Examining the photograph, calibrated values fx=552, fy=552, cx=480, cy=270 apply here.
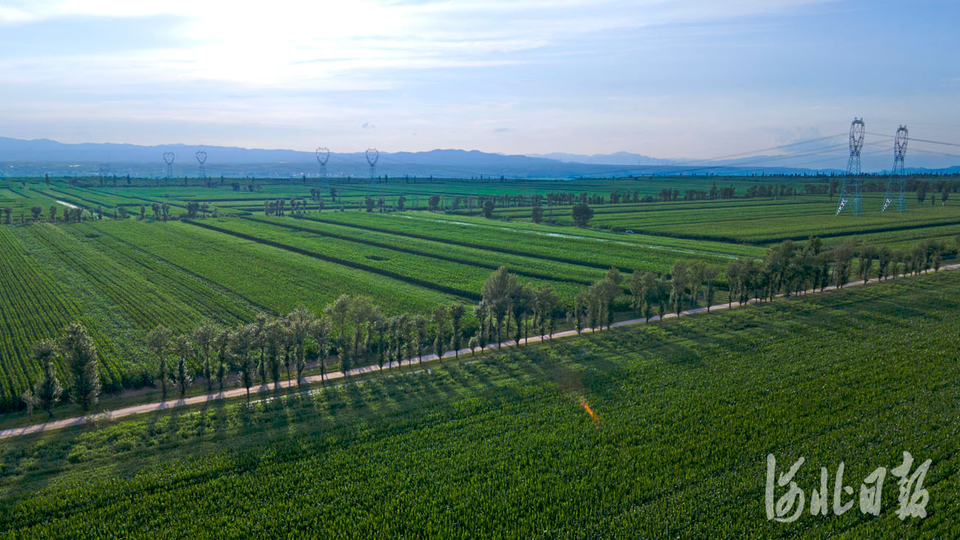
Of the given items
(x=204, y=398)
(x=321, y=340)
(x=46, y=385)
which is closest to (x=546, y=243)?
(x=321, y=340)

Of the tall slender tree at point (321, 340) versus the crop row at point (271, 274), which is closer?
the tall slender tree at point (321, 340)

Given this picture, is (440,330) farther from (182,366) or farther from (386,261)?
(386,261)

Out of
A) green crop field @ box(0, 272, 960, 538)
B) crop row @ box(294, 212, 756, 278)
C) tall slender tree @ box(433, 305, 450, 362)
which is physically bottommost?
green crop field @ box(0, 272, 960, 538)

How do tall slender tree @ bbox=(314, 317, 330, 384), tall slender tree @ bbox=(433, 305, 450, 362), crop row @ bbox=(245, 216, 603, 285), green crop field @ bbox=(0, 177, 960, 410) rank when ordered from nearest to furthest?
tall slender tree @ bbox=(314, 317, 330, 384) → tall slender tree @ bbox=(433, 305, 450, 362) → green crop field @ bbox=(0, 177, 960, 410) → crop row @ bbox=(245, 216, 603, 285)

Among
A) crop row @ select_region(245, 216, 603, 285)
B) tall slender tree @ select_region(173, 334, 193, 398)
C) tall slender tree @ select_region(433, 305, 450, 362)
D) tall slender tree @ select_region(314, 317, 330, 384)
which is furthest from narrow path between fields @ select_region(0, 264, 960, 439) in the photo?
crop row @ select_region(245, 216, 603, 285)

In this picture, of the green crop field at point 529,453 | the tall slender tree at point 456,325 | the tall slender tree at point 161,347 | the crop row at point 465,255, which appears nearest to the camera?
the green crop field at point 529,453

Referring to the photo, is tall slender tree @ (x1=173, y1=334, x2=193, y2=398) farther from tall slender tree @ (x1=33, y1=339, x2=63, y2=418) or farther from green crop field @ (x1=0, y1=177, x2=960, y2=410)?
tall slender tree @ (x1=33, y1=339, x2=63, y2=418)

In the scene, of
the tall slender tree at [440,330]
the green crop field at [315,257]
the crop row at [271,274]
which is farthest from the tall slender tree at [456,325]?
the crop row at [271,274]

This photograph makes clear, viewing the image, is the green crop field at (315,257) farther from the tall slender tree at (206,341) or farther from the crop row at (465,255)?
the tall slender tree at (206,341)

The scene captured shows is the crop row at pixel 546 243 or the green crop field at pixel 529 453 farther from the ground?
the crop row at pixel 546 243
